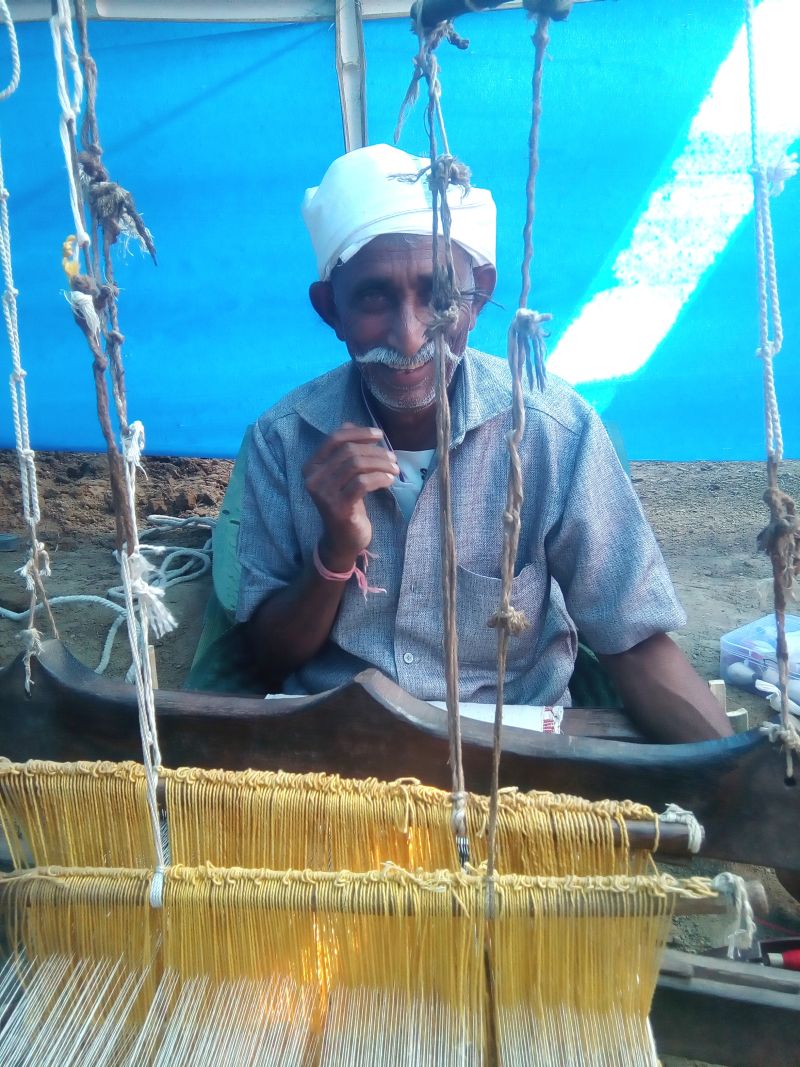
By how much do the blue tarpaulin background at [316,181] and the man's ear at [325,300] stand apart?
1.08 meters

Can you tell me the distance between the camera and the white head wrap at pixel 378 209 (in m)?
1.41

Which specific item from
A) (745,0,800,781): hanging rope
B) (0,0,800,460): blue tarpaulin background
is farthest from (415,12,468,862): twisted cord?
(0,0,800,460): blue tarpaulin background

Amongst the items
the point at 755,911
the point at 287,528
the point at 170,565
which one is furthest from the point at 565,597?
the point at 170,565

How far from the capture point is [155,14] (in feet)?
7.46

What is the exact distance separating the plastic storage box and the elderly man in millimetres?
1032

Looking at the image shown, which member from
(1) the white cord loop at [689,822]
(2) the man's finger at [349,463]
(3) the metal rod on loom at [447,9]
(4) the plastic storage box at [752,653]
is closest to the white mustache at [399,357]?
(2) the man's finger at [349,463]

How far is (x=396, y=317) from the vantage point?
1419mm

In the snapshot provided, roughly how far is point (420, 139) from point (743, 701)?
2016mm

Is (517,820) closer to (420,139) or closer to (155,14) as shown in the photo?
(420,139)

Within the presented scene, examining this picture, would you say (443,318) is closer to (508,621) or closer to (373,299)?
(508,621)

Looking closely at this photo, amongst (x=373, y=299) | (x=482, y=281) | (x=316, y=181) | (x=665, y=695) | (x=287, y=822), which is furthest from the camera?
(x=316, y=181)

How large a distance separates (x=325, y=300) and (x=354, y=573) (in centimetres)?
60

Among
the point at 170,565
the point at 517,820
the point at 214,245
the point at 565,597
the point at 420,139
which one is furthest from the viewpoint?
the point at 170,565

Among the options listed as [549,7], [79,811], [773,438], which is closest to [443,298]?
[549,7]
